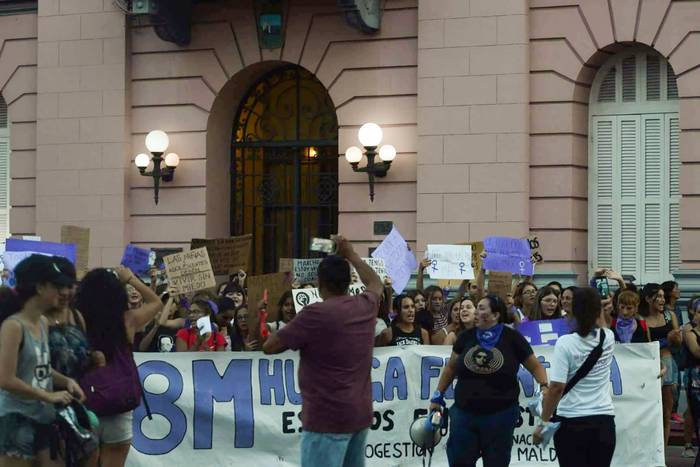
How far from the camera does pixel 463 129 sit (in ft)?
60.1

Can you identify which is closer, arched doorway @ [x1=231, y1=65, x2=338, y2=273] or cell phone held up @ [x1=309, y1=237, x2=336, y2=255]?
cell phone held up @ [x1=309, y1=237, x2=336, y2=255]

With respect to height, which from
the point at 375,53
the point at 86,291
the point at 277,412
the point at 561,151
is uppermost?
the point at 375,53

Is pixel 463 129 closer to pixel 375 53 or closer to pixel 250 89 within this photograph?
pixel 375 53

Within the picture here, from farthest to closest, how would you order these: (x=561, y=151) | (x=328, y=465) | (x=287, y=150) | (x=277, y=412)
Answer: (x=287, y=150), (x=561, y=151), (x=277, y=412), (x=328, y=465)

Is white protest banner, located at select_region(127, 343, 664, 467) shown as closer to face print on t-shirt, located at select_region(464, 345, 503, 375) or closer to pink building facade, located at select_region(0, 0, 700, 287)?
face print on t-shirt, located at select_region(464, 345, 503, 375)

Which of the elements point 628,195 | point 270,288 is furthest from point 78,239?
point 628,195

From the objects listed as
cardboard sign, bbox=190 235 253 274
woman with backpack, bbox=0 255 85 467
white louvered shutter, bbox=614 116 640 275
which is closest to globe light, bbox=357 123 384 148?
white louvered shutter, bbox=614 116 640 275

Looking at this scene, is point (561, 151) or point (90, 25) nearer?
point (561, 151)

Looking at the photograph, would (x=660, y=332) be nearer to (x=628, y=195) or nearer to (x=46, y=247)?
(x=628, y=195)

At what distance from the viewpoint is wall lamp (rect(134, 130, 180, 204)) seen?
1952 centimetres

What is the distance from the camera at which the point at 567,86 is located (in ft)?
59.4

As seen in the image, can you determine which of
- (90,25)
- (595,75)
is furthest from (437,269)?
(90,25)

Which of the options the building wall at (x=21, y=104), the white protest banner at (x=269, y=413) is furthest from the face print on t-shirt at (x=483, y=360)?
the building wall at (x=21, y=104)

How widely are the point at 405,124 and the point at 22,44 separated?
6.38 metres
